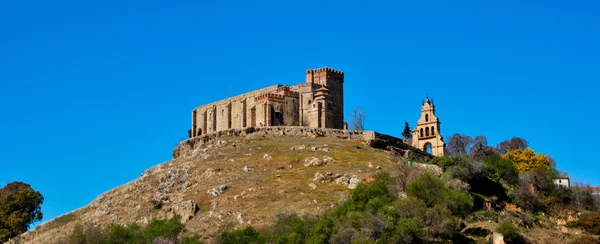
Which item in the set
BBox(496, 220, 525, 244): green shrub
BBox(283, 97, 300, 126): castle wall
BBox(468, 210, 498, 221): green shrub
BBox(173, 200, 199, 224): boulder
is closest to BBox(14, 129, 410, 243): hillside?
BBox(173, 200, 199, 224): boulder

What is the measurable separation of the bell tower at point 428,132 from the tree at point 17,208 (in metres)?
40.4

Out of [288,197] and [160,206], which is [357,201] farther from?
[160,206]

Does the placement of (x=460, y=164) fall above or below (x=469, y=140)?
below

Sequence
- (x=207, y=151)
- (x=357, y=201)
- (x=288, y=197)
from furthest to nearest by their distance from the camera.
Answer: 1. (x=207, y=151)
2. (x=288, y=197)
3. (x=357, y=201)

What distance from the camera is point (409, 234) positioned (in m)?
58.1

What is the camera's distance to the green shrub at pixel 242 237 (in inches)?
2389

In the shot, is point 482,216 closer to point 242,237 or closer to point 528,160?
point 242,237

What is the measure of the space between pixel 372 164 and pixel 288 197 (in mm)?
10053

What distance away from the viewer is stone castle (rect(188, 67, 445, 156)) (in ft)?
314

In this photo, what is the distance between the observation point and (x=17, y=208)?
3639 inches

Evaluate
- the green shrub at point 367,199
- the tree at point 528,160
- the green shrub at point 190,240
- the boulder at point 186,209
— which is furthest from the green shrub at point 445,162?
the green shrub at point 190,240

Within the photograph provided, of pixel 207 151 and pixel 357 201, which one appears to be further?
pixel 207 151

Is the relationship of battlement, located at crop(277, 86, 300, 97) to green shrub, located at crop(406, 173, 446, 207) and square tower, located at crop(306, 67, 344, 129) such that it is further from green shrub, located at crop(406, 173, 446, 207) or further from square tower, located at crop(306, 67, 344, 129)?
green shrub, located at crop(406, 173, 446, 207)

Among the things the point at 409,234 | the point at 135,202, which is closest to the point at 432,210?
the point at 409,234
